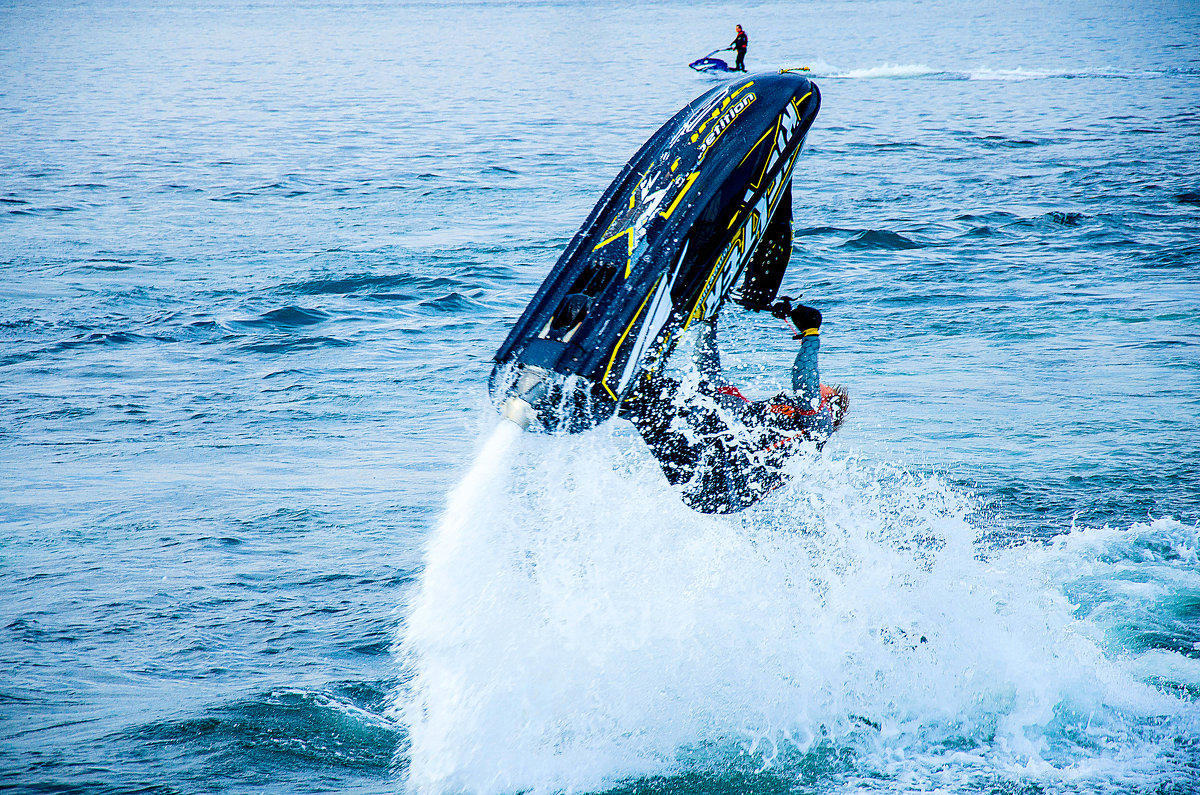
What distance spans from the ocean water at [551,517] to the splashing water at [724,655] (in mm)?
23

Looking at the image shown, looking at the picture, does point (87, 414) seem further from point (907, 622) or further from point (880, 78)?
point (880, 78)

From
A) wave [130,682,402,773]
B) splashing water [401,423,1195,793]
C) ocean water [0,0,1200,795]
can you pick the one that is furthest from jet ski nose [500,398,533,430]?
wave [130,682,402,773]

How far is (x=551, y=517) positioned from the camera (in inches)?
309

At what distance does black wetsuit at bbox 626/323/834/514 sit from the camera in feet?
20.7

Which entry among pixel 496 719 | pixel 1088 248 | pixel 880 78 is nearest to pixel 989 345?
pixel 1088 248

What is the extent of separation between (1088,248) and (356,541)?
12859 millimetres

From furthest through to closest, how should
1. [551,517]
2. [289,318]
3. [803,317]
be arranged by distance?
[289,318] → [551,517] → [803,317]

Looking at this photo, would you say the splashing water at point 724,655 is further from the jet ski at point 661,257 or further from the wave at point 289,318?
the wave at point 289,318

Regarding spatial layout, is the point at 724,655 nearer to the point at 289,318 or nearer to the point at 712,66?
the point at 289,318

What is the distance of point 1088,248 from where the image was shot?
1628cm

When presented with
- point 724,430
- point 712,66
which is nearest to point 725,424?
point 724,430

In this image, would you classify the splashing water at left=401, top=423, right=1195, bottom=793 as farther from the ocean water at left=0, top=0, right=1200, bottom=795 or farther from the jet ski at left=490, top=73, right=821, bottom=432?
the jet ski at left=490, top=73, right=821, bottom=432

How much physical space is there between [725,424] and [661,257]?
3.71 feet

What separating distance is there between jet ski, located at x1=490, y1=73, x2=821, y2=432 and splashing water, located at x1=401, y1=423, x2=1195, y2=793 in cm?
39
